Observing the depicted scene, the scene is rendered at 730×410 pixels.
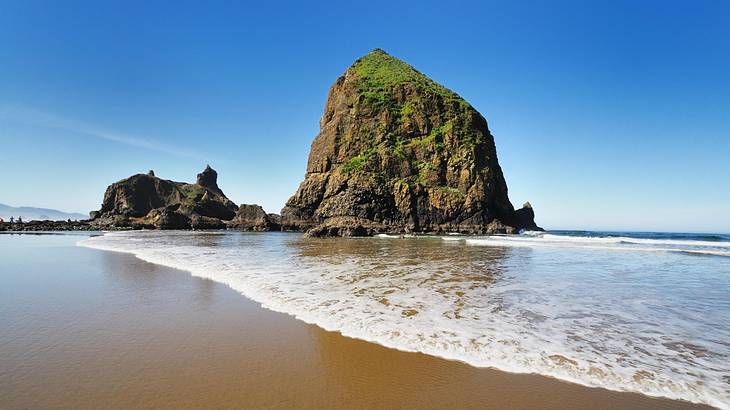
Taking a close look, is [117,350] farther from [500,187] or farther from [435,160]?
[500,187]

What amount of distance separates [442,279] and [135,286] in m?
8.77

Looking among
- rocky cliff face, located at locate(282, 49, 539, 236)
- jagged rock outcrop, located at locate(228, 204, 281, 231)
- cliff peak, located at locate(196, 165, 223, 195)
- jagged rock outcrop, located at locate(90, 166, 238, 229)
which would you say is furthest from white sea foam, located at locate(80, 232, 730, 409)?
cliff peak, located at locate(196, 165, 223, 195)

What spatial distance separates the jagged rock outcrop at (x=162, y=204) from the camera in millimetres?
73125

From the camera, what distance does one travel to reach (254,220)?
70312 mm

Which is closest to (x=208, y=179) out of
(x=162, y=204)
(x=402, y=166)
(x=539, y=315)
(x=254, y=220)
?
(x=162, y=204)

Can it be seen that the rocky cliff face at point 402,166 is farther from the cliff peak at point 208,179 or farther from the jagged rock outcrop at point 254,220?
the cliff peak at point 208,179

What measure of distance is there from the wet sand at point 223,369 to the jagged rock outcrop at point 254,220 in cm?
5606

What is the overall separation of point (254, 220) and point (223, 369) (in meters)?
69.0

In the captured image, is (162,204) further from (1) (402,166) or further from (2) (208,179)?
(1) (402,166)

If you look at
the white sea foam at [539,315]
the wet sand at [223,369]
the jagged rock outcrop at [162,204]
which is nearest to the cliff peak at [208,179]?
the jagged rock outcrop at [162,204]

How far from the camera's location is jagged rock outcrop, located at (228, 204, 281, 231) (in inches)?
2458

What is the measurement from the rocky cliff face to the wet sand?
1524 inches

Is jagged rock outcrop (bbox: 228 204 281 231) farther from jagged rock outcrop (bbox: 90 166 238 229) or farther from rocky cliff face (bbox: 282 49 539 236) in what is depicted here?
jagged rock outcrop (bbox: 90 166 238 229)

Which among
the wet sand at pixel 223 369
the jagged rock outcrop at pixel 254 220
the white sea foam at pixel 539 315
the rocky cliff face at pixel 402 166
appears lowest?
the wet sand at pixel 223 369
